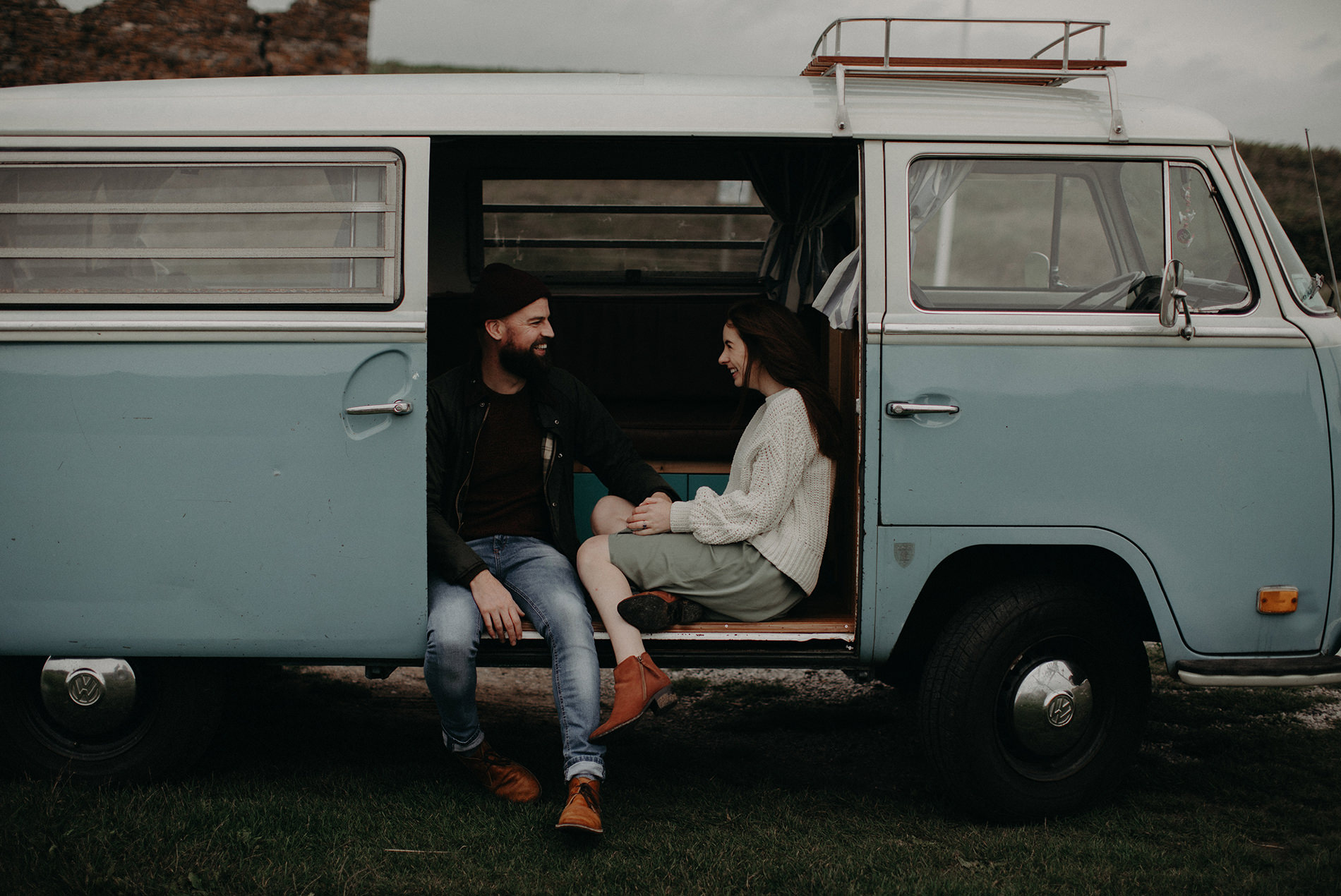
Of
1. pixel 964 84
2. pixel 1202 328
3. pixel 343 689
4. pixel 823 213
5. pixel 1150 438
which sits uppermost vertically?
pixel 964 84

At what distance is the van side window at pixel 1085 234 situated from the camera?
3295mm

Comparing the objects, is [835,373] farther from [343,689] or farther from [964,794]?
[343,689]

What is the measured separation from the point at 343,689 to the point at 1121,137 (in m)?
4.29

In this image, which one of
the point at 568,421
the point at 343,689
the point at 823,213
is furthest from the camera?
the point at 343,689

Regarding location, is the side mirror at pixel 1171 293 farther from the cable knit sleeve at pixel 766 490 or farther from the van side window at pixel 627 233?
the van side window at pixel 627 233

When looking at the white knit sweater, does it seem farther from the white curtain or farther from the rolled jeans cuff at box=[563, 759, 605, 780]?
the rolled jeans cuff at box=[563, 759, 605, 780]

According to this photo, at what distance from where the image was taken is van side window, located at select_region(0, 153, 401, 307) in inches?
125

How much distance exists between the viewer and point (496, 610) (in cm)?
325

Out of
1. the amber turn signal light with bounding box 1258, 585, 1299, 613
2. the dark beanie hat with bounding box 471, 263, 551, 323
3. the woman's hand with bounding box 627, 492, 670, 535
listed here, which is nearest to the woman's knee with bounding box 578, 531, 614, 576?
the woman's hand with bounding box 627, 492, 670, 535

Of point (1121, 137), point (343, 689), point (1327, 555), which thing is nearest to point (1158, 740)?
point (1327, 555)

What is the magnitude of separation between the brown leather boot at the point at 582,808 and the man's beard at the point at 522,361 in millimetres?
1428

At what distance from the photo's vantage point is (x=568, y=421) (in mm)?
3719

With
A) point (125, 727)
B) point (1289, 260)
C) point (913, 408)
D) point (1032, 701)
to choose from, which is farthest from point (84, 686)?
point (1289, 260)

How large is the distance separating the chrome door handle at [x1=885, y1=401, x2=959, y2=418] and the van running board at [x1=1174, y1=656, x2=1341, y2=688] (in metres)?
1.14
